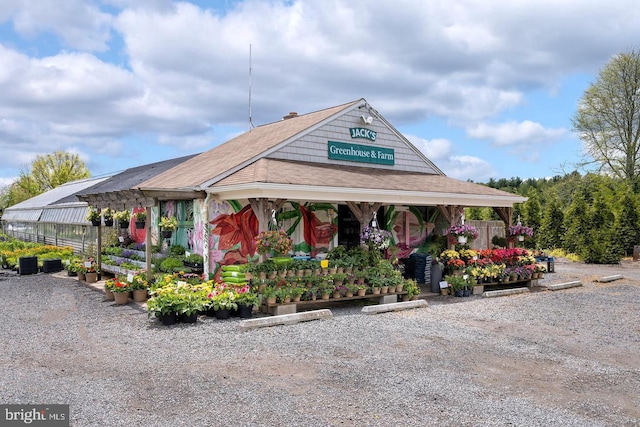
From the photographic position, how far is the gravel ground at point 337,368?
16.6 ft

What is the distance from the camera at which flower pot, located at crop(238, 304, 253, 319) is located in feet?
31.8

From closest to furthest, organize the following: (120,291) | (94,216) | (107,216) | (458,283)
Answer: (120,291), (458,283), (94,216), (107,216)

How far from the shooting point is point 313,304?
1119cm

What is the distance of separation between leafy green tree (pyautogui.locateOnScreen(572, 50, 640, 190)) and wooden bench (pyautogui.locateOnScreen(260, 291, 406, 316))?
24.3 m

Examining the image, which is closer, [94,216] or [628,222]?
[94,216]

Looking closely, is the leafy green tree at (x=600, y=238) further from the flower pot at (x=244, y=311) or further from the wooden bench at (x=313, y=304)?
the flower pot at (x=244, y=311)

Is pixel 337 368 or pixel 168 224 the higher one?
pixel 168 224

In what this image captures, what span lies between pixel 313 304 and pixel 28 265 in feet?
39.8

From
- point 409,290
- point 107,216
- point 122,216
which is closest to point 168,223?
point 122,216

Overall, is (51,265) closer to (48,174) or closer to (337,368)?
(337,368)

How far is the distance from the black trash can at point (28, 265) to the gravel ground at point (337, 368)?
7594 millimetres

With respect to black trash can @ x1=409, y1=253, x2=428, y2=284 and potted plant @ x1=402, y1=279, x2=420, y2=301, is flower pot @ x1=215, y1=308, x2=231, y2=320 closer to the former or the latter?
potted plant @ x1=402, y1=279, x2=420, y2=301

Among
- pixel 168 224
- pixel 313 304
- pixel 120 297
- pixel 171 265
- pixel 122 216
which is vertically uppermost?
pixel 122 216

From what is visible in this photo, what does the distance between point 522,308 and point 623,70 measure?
25021 millimetres
